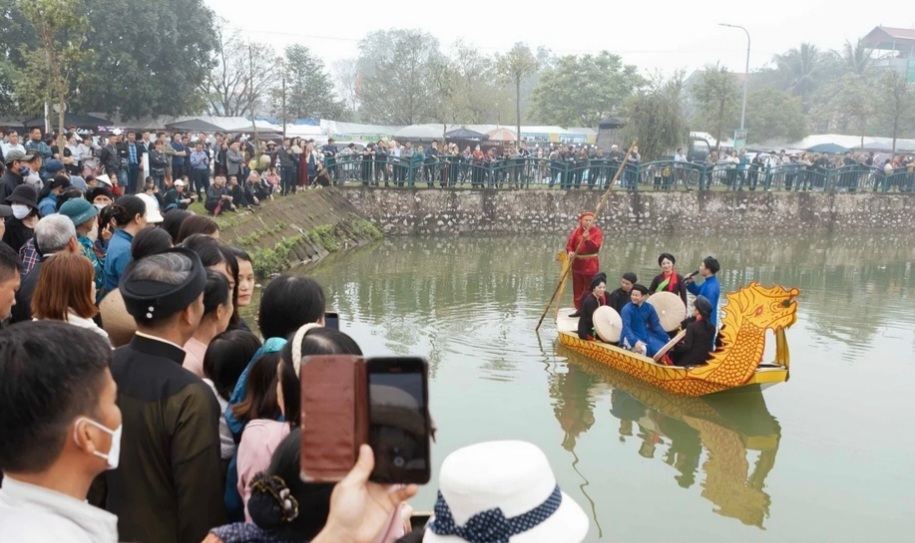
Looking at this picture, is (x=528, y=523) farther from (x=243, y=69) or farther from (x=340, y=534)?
(x=243, y=69)

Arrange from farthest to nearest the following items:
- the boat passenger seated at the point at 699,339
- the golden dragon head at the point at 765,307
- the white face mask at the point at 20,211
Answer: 1. the boat passenger seated at the point at 699,339
2. the golden dragon head at the point at 765,307
3. the white face mask at the point at 20,211

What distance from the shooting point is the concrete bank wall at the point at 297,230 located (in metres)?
13.1

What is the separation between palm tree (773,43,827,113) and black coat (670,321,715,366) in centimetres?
5164

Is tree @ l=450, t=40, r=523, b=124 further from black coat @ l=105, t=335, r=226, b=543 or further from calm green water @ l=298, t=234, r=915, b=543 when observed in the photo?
black coat @ l=105, t=335, r=226, b=543

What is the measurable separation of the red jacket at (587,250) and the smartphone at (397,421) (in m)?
9.18

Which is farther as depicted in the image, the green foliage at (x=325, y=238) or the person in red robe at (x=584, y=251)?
the green foliage at (x=325, y=238)

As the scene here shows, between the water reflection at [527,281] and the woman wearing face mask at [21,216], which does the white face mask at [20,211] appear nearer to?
the woman wearing face mask at [21,216]

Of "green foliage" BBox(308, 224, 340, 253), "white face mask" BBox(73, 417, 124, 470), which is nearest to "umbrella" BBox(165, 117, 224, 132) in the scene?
"green foliage" BBox(308, 224, 340, 253)

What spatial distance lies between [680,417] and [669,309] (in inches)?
53.9

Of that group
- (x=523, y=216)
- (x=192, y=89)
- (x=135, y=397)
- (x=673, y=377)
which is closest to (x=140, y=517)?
(x=135, y=397)

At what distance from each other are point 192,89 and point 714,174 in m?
16.2

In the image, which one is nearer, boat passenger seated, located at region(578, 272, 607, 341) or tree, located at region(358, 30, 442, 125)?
boat passenger seated, located at region(578, 272, 607, 341)

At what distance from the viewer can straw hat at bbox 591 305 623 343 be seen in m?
8.76

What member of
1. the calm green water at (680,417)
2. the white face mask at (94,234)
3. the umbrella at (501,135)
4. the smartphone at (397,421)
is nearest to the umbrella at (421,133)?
the umbrella at (501,135)
